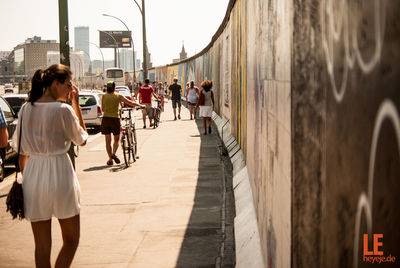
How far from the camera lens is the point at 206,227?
6633 mm

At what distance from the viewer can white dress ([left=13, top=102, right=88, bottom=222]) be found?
12.6 ft

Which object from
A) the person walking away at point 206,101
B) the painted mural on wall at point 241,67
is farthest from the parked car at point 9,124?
the person walking away at point 206,101

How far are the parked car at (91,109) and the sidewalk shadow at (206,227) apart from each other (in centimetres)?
1001

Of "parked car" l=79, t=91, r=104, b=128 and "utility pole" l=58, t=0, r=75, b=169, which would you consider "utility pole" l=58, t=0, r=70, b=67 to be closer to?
"utility pole" l=58, t=0, r=75, b=169

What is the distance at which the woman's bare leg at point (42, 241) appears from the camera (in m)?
3.90

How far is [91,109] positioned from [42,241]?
16889 millimetres

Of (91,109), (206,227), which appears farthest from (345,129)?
(91,109)

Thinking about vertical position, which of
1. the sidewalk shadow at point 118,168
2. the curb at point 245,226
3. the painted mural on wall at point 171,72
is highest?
the painted mural on wall at point 171,72

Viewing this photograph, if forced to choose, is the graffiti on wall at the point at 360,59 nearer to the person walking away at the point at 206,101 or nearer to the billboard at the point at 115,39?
the person walking away at the point at 206,101

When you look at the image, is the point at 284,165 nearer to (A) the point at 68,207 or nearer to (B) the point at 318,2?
(B) the point at 318,2

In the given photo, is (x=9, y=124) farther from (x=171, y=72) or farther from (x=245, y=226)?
(x=171, y=72)

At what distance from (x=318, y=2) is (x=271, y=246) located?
6.07ft

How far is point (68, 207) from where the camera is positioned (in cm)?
393

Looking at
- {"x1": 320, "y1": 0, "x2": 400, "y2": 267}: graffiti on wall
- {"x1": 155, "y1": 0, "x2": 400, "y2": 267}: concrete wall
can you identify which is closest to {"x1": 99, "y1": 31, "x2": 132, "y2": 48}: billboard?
{"x1": 155, "y1": 0, "x2": 400, "y2": 267}: concrete wall
